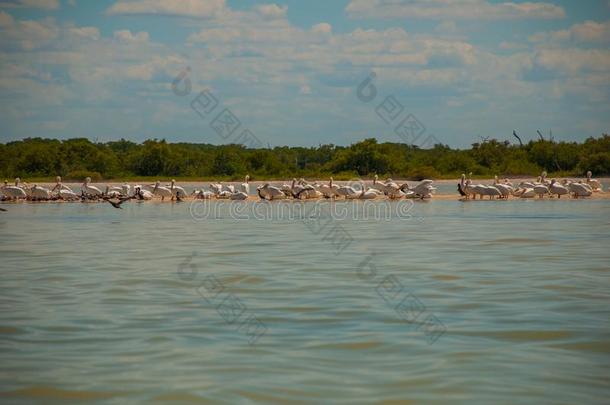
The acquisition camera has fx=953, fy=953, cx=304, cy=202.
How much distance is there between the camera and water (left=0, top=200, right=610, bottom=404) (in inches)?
258

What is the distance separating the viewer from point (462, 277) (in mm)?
11898

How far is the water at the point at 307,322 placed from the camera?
6.55 meters

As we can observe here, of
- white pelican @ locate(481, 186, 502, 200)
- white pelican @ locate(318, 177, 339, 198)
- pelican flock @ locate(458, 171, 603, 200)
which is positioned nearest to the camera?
white pelican @ locate(481, 186, 502, 200)

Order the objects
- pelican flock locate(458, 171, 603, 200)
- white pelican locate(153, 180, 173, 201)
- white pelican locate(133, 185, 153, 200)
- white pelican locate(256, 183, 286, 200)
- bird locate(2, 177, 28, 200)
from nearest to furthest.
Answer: pelican flock locate(458, 171, 603, 200), white pelican locate(256, 183, 286, 200), bird locate(2, 177, 28, 200), white pelican locate(133, 185, 153, 200), white pelican locate(153, 180, 173, 201)

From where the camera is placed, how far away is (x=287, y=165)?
208 ft

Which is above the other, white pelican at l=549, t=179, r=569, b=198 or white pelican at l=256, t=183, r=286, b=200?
white pelican at l=549, t=179, r=569, b=198

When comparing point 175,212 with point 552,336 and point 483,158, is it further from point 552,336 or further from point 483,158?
point 483,158

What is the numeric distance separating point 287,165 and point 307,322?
179ft

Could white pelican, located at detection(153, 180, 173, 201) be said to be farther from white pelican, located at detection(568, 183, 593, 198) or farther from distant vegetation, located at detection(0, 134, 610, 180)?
distant vegetation, located at detection(0, 134, 610, 180)

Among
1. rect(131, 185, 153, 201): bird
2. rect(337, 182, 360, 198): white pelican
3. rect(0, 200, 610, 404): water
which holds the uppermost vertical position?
rect(337, 182, 360, 198): white pelican

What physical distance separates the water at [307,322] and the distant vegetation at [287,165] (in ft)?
138

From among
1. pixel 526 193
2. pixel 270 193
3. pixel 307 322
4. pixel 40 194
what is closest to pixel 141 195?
pixel 40 194

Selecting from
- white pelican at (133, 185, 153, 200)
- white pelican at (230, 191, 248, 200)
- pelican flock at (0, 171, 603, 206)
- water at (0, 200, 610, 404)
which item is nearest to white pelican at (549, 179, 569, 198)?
pelican flock at (0, 171, 603, 206)

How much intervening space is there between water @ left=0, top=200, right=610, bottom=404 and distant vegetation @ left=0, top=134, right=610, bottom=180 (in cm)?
4213
